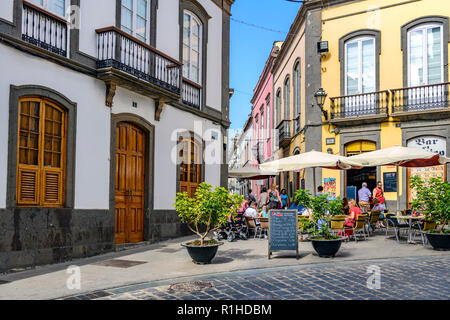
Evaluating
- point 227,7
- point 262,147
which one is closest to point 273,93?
point 262,147

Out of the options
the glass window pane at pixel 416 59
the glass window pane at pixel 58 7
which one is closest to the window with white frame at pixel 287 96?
the glass window pane at pixel 416 59

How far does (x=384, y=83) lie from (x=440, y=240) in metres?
9.42

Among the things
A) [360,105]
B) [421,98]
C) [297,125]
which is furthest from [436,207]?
[297,125]

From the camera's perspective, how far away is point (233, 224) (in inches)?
495

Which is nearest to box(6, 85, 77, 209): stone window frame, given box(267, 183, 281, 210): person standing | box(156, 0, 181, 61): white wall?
box(156, 0, 181, 61): white wall

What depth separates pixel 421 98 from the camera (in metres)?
16.8

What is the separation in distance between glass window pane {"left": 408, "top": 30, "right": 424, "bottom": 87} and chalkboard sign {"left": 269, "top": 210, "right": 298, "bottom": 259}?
10.9 m

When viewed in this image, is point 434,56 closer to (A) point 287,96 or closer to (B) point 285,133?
(B) point 285,133

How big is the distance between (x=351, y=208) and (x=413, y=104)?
7.26m

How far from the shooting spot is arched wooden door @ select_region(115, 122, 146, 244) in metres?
11.1

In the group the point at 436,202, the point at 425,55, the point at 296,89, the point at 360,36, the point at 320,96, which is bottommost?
the point at 436,202

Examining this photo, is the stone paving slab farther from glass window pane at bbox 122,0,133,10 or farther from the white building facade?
glass window pane at bbox 122,0,133,10

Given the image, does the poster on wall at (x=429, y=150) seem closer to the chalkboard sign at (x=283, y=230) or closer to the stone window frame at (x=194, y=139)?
the stone window frame at (x=194, y=139)

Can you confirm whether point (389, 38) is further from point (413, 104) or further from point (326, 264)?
point (326, 264)
